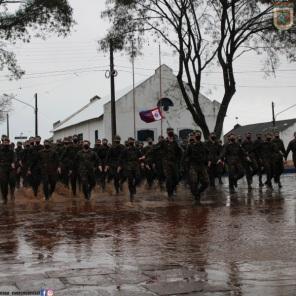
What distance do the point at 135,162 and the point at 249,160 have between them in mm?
3932

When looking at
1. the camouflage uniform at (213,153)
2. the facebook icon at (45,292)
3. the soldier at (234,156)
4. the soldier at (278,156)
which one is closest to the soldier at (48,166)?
the soldier at (234,156)

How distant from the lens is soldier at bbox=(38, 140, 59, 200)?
17609 millimetres

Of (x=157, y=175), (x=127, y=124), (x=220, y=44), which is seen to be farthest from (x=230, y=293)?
(x=127, y=124)

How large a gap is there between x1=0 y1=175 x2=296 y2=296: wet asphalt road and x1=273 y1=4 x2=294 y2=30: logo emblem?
12643mm

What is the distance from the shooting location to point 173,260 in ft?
25.2

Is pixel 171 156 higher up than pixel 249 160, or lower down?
higher up

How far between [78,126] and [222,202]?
40.8m

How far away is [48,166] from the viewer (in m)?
17.6

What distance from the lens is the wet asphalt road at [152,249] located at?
6371mm

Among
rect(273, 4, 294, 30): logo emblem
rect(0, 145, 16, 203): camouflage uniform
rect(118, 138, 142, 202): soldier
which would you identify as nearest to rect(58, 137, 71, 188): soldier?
rect(0, 145, 16, 203): camouflage uniform

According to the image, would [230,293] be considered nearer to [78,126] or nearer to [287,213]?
[287,213]

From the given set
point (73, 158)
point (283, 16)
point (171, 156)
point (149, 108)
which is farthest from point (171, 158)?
point (149, 108)

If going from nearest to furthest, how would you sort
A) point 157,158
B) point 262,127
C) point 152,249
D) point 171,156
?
point 152,249 → point 171,156 → point 157,158 → point 262,127

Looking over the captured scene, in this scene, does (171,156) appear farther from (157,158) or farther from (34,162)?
(34,162)
